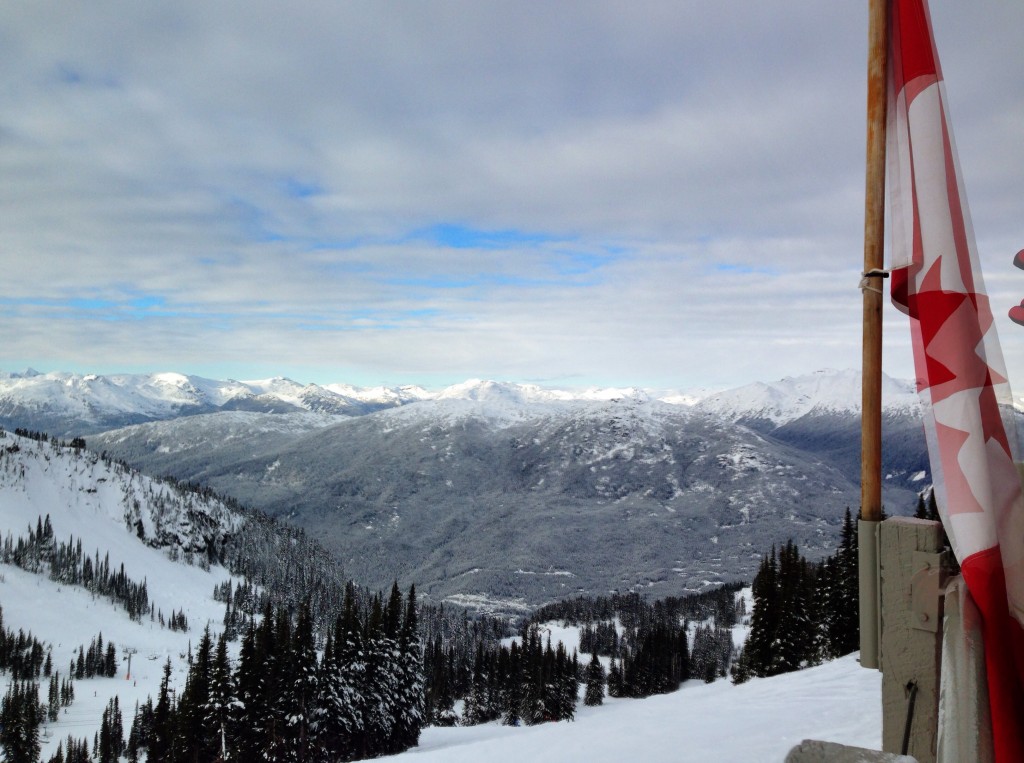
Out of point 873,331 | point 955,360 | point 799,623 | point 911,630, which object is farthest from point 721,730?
point 799,623

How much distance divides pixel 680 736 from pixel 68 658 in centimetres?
19015

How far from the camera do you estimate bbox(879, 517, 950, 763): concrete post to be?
12.3 ft

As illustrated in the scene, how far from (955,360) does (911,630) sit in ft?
5.48

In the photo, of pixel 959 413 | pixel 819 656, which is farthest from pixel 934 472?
pixel 819 656

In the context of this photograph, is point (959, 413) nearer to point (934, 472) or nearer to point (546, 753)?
point (934, 472)

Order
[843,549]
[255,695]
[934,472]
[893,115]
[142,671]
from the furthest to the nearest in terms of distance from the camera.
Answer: [142,671] < [843,549] < [255,695] < [893,115] < [934,472]

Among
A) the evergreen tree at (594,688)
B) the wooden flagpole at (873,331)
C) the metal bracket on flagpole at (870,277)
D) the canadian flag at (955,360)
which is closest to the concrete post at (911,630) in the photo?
the wooden flagpole at (873,331)

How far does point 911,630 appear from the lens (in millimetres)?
3836

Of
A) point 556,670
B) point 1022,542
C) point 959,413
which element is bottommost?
point 556,670

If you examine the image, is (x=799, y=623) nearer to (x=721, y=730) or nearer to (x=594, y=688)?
(x=721, y=730)

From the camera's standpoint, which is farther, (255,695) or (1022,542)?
(255,695)

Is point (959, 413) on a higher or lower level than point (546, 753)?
higher

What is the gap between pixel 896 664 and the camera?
12.8 ft

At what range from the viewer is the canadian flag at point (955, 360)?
11.5 feet
